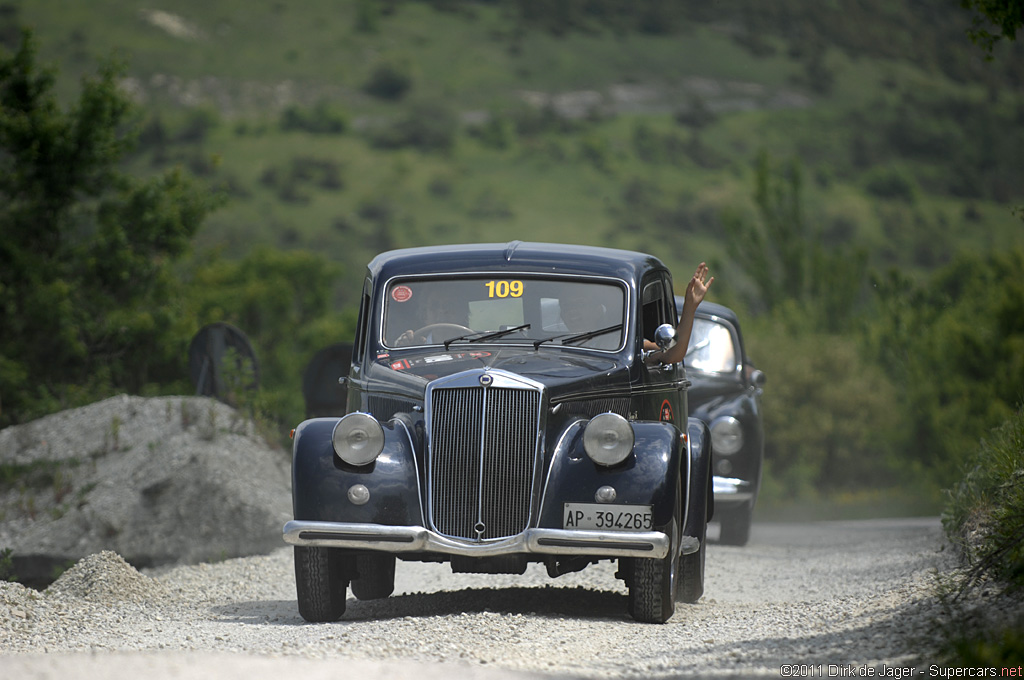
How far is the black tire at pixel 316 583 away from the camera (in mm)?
7160

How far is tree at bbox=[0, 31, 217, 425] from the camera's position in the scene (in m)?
19.1

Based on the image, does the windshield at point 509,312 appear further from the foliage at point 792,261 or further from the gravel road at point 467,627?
the foliage at point 792,261

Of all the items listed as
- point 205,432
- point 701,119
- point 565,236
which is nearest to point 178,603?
point 205,432

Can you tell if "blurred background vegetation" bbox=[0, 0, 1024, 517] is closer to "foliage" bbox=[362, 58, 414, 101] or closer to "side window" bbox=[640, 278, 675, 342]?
"foliage" bbox=[362, 58, 414, 101]

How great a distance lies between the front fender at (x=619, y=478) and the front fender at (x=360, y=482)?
31.4 inches

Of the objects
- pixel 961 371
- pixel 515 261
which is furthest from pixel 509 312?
pixel 961 371

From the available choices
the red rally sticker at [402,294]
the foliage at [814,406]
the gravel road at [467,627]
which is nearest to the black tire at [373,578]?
the gravel road at [467,627]

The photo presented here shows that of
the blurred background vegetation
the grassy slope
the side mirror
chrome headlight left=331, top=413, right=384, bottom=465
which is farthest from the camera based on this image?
the grassy slope

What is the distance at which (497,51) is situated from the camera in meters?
140

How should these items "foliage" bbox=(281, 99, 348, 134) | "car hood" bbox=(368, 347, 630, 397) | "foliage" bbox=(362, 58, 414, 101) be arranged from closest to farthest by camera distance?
"car hood" bbox=(368, 347, 630, 397) < "foliage" bbox=(281, 99, 348, 134) < "foliage" bbox=(362, 58, 414, 101)

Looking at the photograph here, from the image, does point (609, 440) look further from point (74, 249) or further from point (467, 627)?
point (74, 249)

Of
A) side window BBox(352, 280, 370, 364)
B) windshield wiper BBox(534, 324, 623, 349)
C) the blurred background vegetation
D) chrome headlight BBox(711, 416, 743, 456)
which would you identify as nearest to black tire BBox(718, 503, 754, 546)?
chrome headlight BBox(711, 416, 743, 456)

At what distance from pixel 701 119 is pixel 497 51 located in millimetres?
28813

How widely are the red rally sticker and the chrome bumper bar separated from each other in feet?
20.2
